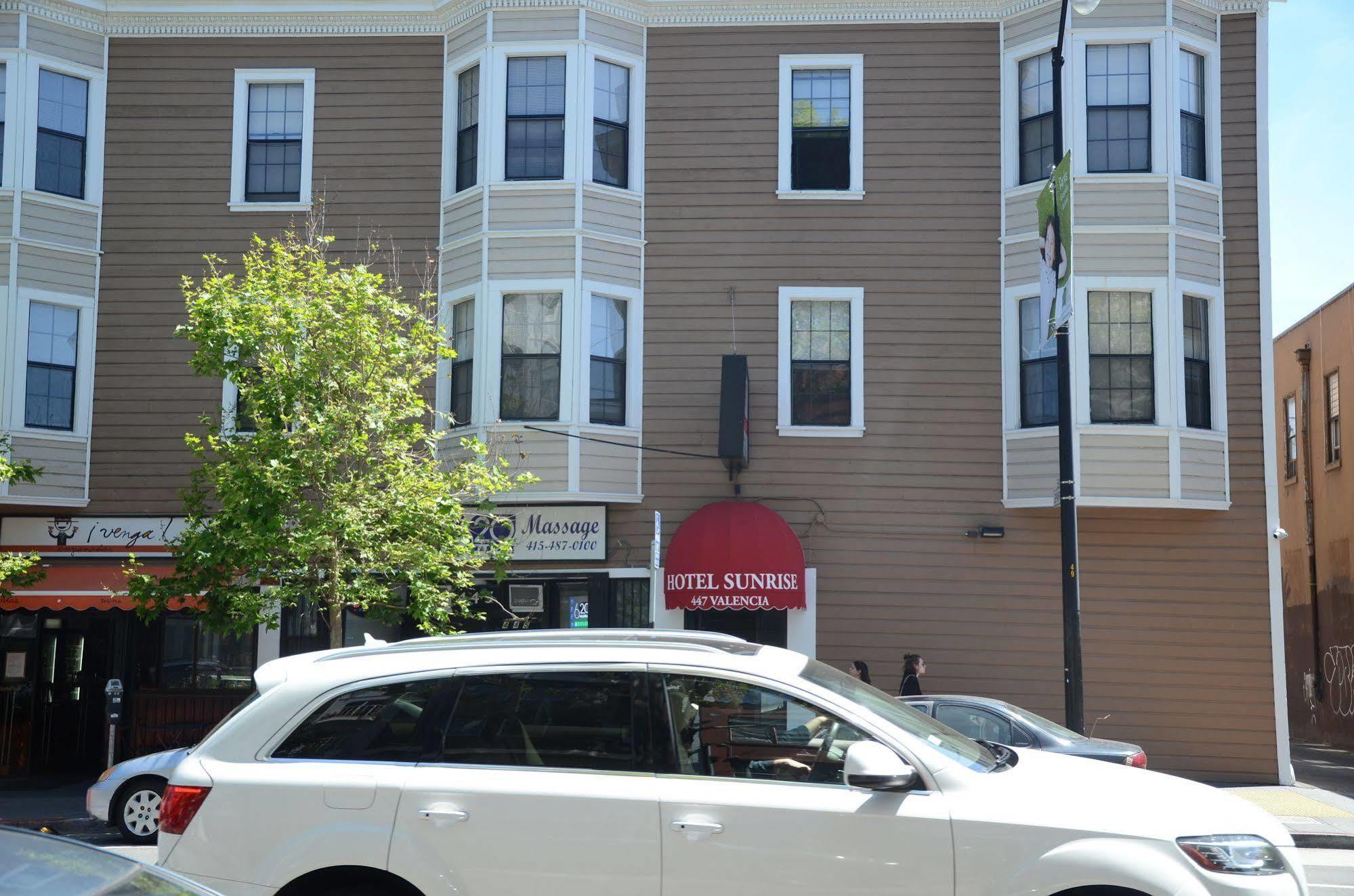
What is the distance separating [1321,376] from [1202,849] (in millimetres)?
23291

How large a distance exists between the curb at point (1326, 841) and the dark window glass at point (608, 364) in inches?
373

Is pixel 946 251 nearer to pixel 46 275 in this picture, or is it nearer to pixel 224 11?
pixel 224 11

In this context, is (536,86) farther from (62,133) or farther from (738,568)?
(738,568)

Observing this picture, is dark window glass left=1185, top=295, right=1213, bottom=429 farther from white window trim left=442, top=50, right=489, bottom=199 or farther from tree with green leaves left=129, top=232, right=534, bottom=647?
white window trim left=442, top=50, right=489, bottom=199

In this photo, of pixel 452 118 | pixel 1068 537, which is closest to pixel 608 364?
pixel 452 118

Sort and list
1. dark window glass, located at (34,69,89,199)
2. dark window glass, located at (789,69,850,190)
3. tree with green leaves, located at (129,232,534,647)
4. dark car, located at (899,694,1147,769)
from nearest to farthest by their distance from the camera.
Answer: dark car, located at (899,694,1147,769) < tree with green leaves, located at (129,232,534,647) < dark window glass, located at (789,69,850,190) < dark window glass, located at (34,69,89,199)

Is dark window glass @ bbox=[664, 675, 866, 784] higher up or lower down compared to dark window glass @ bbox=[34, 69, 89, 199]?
lower down

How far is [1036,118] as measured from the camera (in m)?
17.5

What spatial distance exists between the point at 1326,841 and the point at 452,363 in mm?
12190

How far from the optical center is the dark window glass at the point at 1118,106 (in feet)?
56.2

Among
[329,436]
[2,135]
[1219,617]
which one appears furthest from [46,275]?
[1219,617]

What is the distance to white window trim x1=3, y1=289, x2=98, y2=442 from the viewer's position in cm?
1758

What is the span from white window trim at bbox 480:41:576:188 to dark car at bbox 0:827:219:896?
48.9ft

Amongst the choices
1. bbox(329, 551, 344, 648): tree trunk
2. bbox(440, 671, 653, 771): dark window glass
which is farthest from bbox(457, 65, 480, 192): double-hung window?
bbox(440, 671, 653, 771): dark window glass
